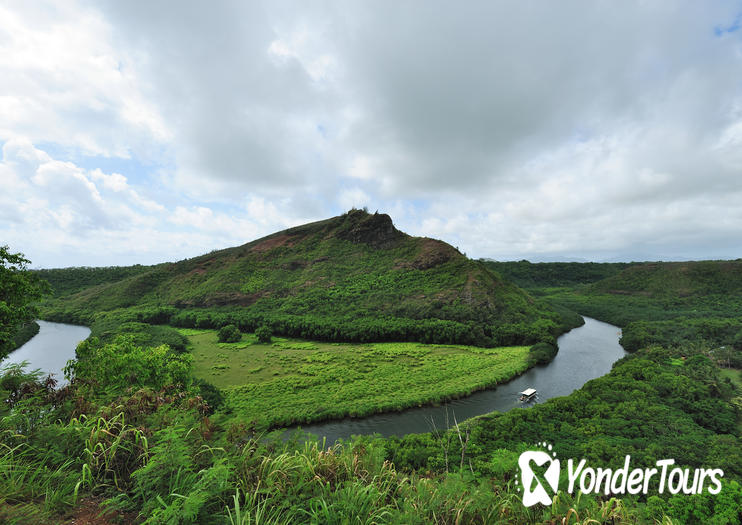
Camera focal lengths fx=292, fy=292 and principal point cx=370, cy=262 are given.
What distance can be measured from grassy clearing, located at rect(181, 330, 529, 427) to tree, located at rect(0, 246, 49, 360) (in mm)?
15050

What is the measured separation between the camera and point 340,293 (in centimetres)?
7475

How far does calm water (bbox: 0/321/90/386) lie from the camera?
1727 inches

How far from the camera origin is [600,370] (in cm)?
4325

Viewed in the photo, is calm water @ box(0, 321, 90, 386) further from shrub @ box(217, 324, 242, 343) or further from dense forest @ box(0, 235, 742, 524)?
shrub @ box(217, 324, 242, 343)

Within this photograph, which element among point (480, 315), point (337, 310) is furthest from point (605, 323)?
point (337, 310)

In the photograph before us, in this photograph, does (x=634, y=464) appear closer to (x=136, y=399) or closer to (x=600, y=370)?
(x=136, y=399)

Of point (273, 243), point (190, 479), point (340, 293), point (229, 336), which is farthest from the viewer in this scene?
point (273, 243)

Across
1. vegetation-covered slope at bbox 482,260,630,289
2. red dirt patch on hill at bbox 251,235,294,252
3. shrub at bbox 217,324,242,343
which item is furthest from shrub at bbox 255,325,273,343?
vegetation-covered slope at bbox 482,260,630,289

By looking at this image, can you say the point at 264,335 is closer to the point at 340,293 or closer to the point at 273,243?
the point at 340,293

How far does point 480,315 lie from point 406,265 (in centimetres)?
2758

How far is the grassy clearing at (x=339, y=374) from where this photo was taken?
2864cm

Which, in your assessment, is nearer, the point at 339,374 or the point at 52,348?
the point at 339,374

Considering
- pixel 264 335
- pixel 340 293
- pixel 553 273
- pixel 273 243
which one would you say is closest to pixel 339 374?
pixel 264 335

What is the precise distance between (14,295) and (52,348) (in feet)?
175
